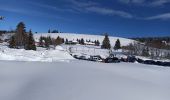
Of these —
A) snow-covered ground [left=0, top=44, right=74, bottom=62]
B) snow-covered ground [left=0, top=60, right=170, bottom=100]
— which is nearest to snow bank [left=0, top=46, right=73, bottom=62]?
snow-covered ground [left=0, top=44, right=74, bottom=62]

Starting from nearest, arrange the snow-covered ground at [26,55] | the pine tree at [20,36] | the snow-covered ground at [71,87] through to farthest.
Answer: the snow-covered ground at [71,87] < the snow-covered ground at [26,55] < the pine tree at [20,36]

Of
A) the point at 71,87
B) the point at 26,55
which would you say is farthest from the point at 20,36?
the point at 71,87

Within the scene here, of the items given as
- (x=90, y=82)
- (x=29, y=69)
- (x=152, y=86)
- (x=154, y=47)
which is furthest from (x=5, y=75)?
(x=154, y=47)

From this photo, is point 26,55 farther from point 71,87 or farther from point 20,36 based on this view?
point 20,36

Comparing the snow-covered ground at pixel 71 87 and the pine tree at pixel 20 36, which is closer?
the snow-covered ground at pixel 71 87

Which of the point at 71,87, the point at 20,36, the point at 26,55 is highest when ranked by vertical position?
the point at 20,36

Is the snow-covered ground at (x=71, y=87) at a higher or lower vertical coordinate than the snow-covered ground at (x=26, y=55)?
lower

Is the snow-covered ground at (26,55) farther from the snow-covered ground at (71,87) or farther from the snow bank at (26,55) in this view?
the snow-covered ground at (71,87)

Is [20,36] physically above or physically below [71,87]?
above

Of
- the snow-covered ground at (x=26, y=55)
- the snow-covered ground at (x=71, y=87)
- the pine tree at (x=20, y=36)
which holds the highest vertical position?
the pine tree at (x=20, y=36)

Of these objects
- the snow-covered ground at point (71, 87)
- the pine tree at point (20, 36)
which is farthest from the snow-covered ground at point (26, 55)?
the pine tree at point (20, 36)

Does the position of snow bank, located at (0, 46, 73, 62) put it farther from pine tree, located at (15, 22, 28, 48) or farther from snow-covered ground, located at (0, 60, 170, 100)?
pine tree, located at (15, 22, 28, 48)

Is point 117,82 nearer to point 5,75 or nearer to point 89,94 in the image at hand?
point 89,94

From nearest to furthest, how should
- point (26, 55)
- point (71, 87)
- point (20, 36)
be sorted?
point (71, 87) → point (26, 55) → point (20, 36)
